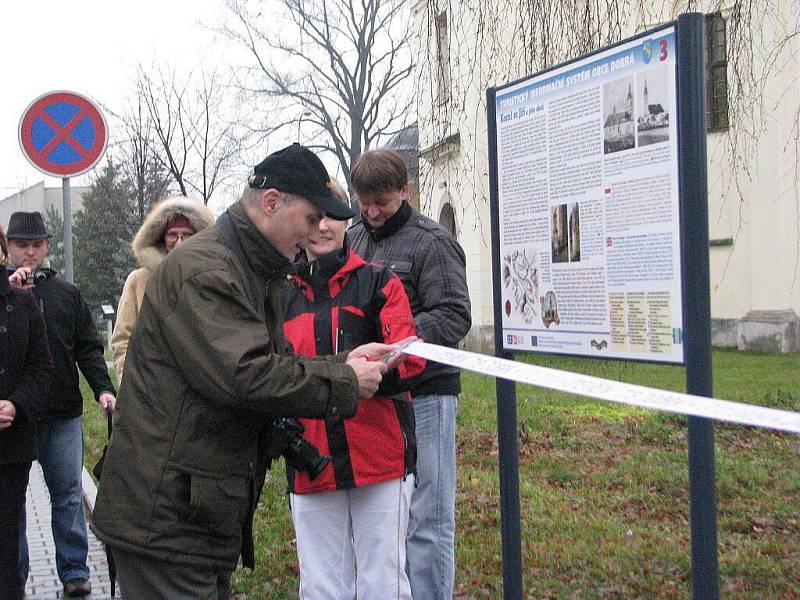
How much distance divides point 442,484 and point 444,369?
1.63 feet

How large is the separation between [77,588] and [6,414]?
4.79 ft

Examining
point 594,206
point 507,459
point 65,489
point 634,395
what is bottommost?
point 65,489

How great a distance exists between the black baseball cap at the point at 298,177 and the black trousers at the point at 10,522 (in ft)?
8.22

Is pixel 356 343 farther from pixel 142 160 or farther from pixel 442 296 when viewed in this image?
pixel 142 160

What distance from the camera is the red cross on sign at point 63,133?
26.5ft

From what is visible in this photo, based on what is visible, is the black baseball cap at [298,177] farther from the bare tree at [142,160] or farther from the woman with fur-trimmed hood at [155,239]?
the bare tree at [142,160]

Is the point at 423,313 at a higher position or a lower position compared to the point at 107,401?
higher

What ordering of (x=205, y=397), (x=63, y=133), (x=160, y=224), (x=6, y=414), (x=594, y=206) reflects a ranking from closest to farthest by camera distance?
1. (x=205, y=397)
2. (x=594, y=206)
3. (x=6, y=414)
4. (x=160, y=224)
5. (x=63, y=133)

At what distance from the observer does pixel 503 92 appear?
427 cm

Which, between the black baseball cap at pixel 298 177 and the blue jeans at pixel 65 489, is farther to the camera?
the blue jeans at pixel 65 489

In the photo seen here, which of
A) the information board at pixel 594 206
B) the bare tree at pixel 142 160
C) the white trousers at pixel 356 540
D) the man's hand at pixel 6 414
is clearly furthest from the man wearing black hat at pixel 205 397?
the bare tree at pixel 142 160

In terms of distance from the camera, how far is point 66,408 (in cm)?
582

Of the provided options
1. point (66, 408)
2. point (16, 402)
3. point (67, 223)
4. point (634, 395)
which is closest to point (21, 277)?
point (66, 408)

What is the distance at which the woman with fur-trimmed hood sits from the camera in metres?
5.42
